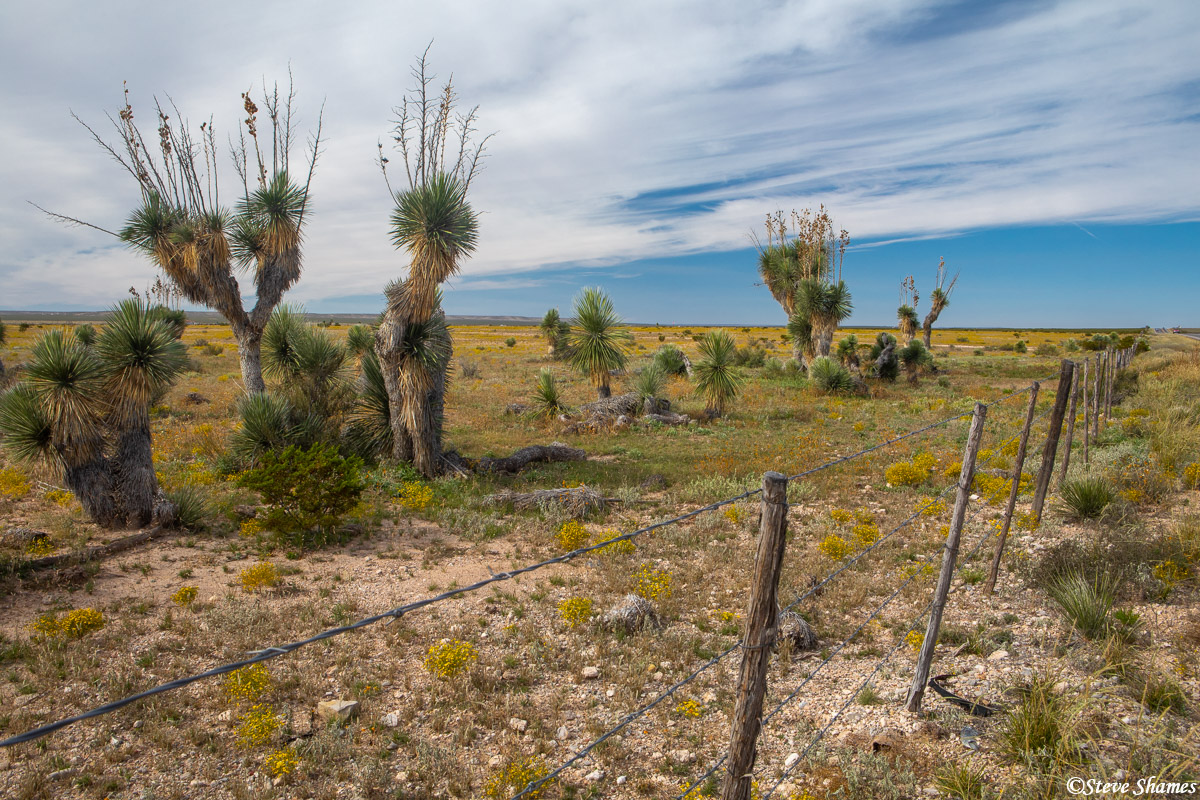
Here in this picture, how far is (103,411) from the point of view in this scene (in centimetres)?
826

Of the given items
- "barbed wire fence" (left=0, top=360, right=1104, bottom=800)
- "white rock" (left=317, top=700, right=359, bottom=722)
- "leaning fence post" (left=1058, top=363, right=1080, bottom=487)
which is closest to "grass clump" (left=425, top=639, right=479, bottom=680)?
"barbed wire fence" (left=0, top=360, right=1104, bottom=800)

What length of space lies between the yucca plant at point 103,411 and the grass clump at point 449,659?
5791 mm

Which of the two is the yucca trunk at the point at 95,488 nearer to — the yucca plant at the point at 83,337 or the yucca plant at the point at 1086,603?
the yucca plant at the point at 83,337

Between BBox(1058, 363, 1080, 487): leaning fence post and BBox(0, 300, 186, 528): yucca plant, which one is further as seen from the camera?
BBox(0, 300, 186, 528): yucca plant

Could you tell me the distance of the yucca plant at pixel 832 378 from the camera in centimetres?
2331

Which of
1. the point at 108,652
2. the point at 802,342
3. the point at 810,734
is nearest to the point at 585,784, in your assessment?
the point at 810,734

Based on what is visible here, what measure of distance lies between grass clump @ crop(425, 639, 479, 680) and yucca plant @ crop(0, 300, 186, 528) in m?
5.79

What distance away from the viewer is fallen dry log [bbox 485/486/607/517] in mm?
9836

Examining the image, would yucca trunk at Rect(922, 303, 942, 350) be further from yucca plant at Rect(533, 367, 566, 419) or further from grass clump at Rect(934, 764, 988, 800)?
grass clump at Rect(934, 764, 988, 800)

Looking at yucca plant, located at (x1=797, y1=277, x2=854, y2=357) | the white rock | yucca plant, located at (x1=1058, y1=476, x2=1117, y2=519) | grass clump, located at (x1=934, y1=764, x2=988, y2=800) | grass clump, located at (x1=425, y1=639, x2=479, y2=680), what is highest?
yucca plant, located at (x1=797, y1=277, x2=854, y2=357)

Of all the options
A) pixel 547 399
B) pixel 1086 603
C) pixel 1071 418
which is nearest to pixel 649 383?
pixel 547 399

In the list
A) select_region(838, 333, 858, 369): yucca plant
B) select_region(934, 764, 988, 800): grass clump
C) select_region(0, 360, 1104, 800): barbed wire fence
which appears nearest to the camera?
select_region(0, 360, 1104, 800): barbed wire fence

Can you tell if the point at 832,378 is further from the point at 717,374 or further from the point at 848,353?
the point at 717,374

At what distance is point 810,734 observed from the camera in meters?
4.51
